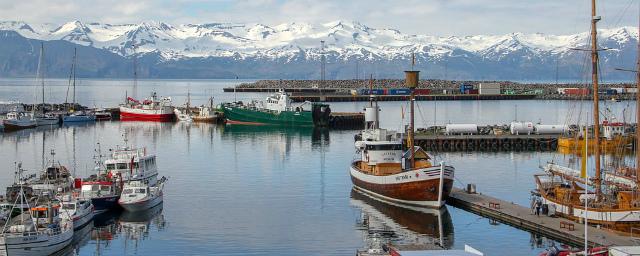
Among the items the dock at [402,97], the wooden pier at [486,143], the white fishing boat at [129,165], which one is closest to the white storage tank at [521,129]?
the wooden pier at [486,143]

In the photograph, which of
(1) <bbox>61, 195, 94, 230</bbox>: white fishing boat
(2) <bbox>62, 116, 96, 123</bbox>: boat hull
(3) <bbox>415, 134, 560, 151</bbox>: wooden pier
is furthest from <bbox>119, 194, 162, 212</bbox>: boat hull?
(2) <bbox>62, 116, 96, 123</bbox>: boat hull

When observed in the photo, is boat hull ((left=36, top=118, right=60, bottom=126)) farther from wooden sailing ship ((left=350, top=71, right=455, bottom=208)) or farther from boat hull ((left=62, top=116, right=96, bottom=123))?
wooden sailing ship ((left=350, top=71, right=455, bottom=208))

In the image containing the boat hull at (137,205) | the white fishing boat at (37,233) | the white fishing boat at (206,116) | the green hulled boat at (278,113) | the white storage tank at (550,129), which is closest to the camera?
the white fishing boat at (37,233)

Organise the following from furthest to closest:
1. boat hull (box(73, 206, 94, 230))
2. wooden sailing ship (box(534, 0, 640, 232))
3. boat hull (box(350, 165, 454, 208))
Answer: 1. boat hull (box(350, 165, 454, 208))
2. boat hull (box(73, 206, 94, 230))
3. wooden sailing ship (box(534, 0, 640, 232))

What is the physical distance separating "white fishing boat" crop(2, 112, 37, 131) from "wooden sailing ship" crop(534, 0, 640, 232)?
73.5m

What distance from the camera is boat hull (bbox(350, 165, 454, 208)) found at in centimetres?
4653

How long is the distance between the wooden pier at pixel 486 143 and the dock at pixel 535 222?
104 feet

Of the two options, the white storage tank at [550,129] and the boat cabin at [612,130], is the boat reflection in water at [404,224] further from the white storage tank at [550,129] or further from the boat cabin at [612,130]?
the white storage tank at [550,129]

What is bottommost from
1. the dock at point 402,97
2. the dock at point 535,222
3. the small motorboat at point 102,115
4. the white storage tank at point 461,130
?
the dock at point 535,222

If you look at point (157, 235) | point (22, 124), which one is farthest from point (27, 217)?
point (22, 124)

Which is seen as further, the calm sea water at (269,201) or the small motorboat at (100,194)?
the small motorboat at (100,194)

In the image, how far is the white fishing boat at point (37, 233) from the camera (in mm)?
35406

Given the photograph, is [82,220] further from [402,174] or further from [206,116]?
[206,116]

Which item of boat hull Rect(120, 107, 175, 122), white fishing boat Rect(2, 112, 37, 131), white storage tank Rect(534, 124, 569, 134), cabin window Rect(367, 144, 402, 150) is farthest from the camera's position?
boat hull Rect(120, 107, 175, 122)
